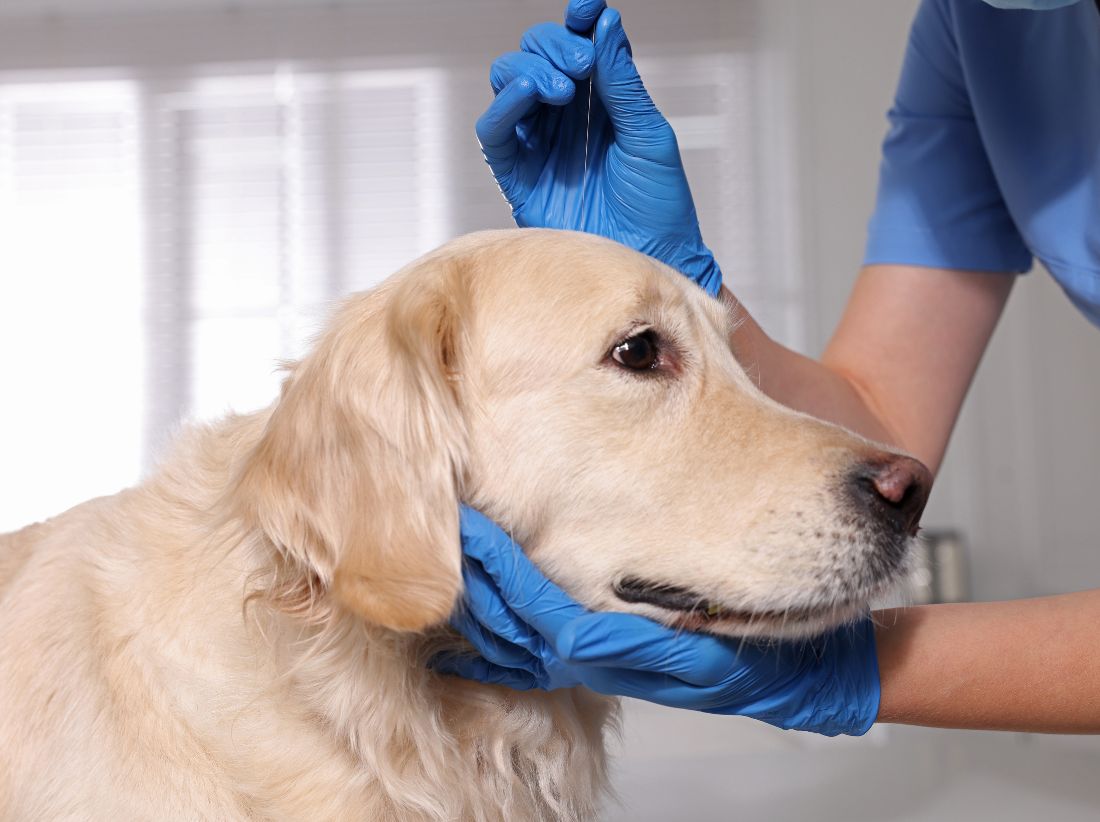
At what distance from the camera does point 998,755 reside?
2211 mm

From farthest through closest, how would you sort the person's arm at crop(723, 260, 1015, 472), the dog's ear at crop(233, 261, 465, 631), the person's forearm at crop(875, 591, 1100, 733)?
the person's arm at crop(723, 260, 1015, 472) < the person's forearm at crop(875, 591, 1100, 733) < the dog's ear at crop(233, 261, 465, 631)

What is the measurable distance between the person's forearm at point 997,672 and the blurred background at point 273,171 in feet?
11.5

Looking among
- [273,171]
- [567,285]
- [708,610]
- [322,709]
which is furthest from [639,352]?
[273,171]

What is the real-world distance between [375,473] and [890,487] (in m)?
0.49

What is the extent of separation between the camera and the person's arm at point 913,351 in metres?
1.71

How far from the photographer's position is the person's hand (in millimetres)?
976

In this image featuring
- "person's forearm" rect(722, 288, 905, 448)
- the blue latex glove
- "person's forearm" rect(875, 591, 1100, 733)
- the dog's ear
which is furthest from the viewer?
"person's forearm" rect(722, 288, 905, 448)

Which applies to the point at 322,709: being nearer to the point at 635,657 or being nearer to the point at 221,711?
the point at 221,711

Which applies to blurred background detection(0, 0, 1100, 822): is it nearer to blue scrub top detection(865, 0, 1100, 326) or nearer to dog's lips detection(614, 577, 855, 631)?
blue scrub top detection(865, 0, 1100, 326)

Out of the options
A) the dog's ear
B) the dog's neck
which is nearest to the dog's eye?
the dog's ear

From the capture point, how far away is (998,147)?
1.60m

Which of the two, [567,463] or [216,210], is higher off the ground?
[216,210]

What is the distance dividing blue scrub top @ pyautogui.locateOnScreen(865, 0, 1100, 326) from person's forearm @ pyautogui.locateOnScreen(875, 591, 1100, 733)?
2.18 ft

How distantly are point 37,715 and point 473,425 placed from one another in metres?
0.55
